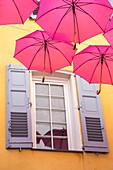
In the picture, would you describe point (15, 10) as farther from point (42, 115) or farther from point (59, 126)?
point (59, 126)

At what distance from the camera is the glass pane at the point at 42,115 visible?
7.93 m

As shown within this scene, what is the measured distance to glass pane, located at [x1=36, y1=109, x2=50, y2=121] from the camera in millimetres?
7930

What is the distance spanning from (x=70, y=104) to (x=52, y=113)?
44 centimetres

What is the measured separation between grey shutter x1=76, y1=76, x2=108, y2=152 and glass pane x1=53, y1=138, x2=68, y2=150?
0.38 meters

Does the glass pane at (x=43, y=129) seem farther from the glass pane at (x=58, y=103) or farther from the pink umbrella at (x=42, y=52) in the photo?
the pink umbrella at (x=42, y=52)

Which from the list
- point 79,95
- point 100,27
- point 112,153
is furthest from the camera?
point 79,95

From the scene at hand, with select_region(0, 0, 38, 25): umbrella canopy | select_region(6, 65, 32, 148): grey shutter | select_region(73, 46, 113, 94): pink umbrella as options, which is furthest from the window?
select_region(0, 0, 38, 25): umbrella canopy

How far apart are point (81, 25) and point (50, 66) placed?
1088mm

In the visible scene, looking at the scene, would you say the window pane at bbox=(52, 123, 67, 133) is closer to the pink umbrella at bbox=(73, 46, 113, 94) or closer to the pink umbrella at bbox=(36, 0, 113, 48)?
the pink umbrella at bbox=(73, 46, 113, 94)

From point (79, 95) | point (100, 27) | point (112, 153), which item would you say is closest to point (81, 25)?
point (100, 27)

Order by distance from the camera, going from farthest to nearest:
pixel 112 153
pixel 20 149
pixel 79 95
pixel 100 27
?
pixel 79 95, pixel 112 153, pixel 20 149, pixel 100 27

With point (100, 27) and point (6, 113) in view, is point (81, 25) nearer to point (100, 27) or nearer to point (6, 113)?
point (100, 27)

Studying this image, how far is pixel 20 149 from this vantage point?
7234 millimetres

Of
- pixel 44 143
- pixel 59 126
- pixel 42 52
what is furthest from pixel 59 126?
pixel 42 52
